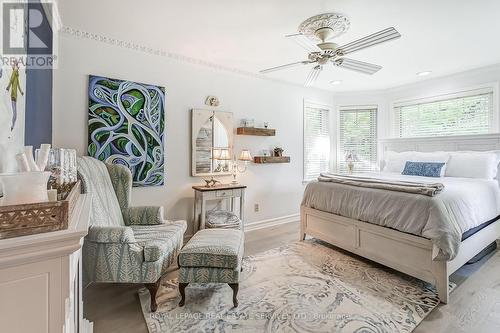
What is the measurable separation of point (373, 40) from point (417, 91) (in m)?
3.24

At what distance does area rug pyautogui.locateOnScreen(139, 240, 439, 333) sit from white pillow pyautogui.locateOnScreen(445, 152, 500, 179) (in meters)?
1.96

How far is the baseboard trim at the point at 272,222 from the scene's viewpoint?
13.0 feet

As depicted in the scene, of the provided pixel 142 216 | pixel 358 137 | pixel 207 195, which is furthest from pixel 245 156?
pixel 358 137

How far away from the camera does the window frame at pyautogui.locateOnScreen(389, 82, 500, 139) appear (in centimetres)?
363

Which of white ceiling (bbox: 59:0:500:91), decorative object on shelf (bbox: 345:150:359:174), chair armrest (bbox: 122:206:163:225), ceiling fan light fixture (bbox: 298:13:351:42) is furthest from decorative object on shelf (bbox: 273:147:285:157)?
chair armrest (bbox: 122:206:163:225)

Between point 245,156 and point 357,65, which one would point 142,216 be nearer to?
point 245,156

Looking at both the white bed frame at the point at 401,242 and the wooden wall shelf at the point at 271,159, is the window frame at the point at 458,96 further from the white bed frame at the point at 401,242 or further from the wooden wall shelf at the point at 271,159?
the wooden wall shelf at the point at 271,159

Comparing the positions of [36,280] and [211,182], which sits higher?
[211,182]

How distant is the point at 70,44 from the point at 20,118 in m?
1.63

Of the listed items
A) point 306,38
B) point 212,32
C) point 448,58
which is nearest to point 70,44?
point 212,32

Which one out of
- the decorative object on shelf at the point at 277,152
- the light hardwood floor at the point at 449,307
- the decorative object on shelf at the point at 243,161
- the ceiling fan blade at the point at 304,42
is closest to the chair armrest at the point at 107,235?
the light hardwood floor at the point at 449,307

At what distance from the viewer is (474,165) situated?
3.34 m

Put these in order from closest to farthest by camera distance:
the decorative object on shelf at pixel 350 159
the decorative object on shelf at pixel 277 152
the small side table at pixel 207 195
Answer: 1. the small side table at pixel 207 195
2. the decorative object on shelf at pixel 277 152
3. the decorative object on shelf at pixel 350 159

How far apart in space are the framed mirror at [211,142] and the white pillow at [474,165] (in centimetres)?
320
